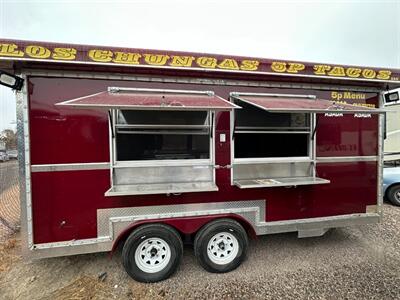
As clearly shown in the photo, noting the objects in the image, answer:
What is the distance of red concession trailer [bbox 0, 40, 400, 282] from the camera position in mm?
2695

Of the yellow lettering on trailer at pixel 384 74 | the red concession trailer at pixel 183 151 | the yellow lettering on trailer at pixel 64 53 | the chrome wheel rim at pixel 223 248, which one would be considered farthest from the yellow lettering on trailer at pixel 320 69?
the yellow lettering on trailer at pixel 64 53

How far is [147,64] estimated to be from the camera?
2.76 meters

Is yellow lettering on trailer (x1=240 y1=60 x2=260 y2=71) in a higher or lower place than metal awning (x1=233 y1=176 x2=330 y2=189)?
higher

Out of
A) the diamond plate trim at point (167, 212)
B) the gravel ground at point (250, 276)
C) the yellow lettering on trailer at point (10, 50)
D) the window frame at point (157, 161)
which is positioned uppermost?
the yellow lettering on trailer at point (10, 50)

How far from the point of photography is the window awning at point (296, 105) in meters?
2.74

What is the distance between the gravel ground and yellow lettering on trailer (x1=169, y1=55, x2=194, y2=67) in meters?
2.79

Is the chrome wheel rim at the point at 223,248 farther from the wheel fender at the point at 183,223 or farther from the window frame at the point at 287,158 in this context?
the window frame at the point at 287,158

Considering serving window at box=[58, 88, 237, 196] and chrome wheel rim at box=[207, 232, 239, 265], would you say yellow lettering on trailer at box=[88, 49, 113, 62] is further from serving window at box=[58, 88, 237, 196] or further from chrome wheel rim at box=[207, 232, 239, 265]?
chrome wheel rim at box=[207, 232, 239, 265]

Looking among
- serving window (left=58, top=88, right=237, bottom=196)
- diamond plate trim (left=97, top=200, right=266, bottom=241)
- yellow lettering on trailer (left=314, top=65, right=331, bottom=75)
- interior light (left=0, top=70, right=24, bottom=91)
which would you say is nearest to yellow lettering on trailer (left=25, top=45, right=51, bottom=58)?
interior light (left=0, top=70, right=24, bottom=91)

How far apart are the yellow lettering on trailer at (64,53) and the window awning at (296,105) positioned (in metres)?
2.03

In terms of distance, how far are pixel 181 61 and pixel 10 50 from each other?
1.85 m

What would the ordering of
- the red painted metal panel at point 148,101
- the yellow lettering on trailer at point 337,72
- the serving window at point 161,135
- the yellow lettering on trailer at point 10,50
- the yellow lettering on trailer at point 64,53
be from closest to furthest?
the red painted metal panel at point 148,101 → the yellow lettering on trailer at point 10,50 → the yellow lettering on trailer at point 64,53 → the serving window at point 161,135 → the yellow lettering on trailer at point 337,72

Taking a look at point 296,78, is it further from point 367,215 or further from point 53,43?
point 53,43

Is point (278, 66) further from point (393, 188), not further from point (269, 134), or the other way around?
point (393, 188)
